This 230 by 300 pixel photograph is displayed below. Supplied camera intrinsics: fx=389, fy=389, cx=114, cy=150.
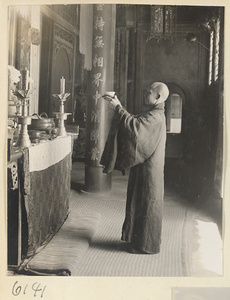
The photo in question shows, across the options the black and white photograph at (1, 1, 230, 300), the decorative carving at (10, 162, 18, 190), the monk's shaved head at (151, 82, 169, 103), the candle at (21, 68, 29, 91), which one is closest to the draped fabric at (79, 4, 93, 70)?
the black and white photograph at (1, 1, 230, 300)

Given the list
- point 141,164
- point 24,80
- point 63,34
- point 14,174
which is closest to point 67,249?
point 14,174

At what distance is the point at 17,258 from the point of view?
2516 mm

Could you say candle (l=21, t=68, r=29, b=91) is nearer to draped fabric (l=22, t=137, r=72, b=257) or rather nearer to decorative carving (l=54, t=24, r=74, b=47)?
draped fabric (l=22, t=137, r=72, b=257)

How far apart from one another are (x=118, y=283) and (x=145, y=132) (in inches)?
39.6

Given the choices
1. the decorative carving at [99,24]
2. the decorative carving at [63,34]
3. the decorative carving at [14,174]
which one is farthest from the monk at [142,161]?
the decorative carving at [63,34]

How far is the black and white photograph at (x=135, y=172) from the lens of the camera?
2510mm

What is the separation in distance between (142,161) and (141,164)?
0.06 meters

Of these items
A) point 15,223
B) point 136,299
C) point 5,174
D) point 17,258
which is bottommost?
point 136,299

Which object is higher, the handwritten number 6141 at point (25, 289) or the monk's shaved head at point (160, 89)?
the monk's shaved head at point (160, 89)

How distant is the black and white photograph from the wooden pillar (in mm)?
85

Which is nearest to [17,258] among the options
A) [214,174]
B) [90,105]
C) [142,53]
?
[214,174]

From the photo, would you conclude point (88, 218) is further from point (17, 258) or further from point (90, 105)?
point (90, 105)

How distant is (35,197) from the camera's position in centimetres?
267

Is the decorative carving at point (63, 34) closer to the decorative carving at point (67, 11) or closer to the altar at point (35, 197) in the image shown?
the decorative carving at point (67, 11)
